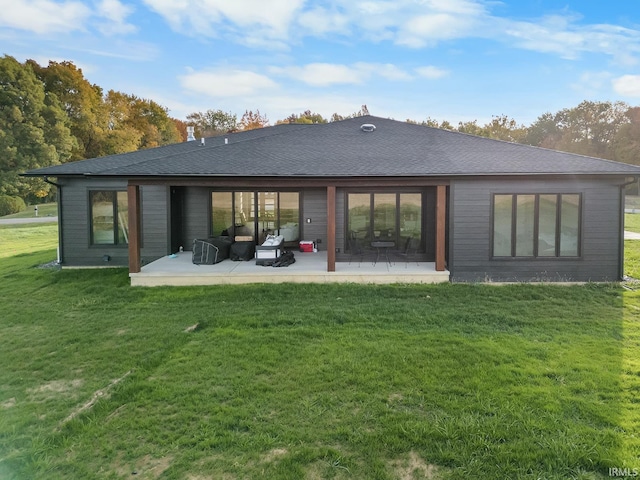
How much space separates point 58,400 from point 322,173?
20.7ft

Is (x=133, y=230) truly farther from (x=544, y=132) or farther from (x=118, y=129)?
(x=544, y=132)

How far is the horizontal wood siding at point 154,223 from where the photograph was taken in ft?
36.5

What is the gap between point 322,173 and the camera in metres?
9.13

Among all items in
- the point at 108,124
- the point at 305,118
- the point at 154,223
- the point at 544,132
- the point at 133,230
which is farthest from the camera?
the point at 544,132

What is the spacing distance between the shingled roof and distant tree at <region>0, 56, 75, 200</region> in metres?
19.8

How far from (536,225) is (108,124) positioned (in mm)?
39248

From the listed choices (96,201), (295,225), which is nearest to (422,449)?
(295,225)

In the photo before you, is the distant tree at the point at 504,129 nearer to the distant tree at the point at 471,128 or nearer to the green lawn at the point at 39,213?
the distant tree at the point at 471,128

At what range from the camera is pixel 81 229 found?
11.0 metres

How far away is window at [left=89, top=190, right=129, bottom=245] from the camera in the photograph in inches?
434

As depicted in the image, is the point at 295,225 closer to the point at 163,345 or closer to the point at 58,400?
the point at 163,345

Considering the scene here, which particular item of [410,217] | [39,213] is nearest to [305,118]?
[39,213]

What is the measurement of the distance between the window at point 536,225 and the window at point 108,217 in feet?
29.3

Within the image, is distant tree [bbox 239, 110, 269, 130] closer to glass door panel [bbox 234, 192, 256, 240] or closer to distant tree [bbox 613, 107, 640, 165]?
glass door panel [bbox 234, 192, 256, 240]
